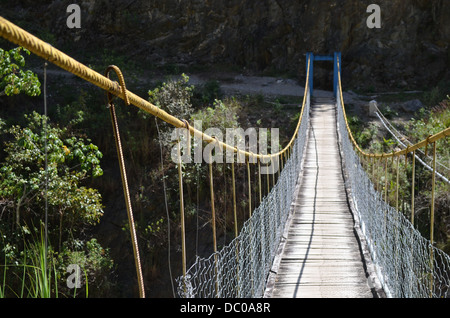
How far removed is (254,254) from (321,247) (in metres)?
1.00

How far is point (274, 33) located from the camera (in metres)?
14.0

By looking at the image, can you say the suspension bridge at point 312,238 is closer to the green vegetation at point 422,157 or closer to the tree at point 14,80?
the green vegetation at point 422,157

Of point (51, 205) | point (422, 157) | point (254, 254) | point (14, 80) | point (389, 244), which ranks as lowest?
point (51, 205)

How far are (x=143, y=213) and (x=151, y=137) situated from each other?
1.76 meters

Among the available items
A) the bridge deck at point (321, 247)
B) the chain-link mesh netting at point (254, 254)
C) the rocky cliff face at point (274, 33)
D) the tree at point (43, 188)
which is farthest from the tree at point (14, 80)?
the rocky cliff face at point (274, 33)

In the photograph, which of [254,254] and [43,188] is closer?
[254,254]

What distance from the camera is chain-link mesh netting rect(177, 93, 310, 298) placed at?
2461mm

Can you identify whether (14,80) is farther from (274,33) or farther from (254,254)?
(274,33)

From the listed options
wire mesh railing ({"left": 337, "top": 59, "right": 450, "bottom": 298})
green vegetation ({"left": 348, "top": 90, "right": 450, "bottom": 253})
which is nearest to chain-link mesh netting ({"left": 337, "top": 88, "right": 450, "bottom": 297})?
wire mesh railing ({"left": 337, "top": 59, "right": 450, "bottom": 298})

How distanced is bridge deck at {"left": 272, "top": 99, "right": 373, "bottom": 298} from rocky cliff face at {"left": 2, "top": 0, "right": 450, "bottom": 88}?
7.05 metres

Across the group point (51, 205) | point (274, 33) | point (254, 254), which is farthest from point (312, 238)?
point (274, 33)

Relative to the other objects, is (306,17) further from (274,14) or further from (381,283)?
(381,283)

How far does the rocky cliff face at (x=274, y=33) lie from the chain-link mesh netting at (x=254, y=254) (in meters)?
7.61
